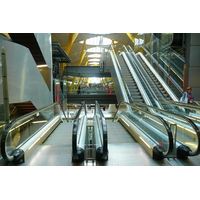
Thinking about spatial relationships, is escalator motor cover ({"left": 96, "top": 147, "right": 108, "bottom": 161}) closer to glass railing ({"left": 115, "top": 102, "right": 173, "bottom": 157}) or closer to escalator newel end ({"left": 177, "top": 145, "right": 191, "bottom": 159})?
glass railing ({"left": 115, "top": 102, "right": 173, "bottom": 157})

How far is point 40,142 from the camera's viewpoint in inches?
192

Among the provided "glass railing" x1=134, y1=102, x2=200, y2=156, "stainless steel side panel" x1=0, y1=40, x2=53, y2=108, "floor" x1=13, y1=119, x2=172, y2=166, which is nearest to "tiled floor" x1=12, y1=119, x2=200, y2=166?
"floor" x1=13, y1=119, x2=172, y2=166

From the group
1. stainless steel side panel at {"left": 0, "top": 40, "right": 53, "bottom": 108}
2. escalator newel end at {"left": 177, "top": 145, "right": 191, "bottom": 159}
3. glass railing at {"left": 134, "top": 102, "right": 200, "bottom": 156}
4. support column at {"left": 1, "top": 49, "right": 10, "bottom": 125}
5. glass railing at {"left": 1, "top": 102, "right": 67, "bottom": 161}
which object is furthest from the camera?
stainless steel side panel at {"left": 0, "top": 40, "right": 53, "bottom": 108}

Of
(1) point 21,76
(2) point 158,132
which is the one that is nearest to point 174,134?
(2) point 158,132

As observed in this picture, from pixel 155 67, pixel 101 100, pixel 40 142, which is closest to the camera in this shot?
pixel 40 142

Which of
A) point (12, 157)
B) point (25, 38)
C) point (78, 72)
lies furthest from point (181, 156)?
point (78, 72)

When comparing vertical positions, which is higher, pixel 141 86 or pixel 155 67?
pixel 155 67

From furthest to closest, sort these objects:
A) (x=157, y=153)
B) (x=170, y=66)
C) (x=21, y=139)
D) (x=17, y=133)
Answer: (x=170, y=66) → (x=21, y=139) → (x=17, y=133) → (x=157, y=153)

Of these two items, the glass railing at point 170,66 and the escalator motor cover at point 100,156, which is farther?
the glass railing at point 170,66

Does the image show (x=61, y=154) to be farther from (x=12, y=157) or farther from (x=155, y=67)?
(x=155, y=67)

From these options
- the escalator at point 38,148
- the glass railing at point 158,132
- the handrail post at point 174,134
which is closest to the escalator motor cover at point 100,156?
the escalator at point 38,148

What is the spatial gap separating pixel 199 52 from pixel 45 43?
30.1 ft

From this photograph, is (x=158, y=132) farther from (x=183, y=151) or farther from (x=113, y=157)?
(x=113, y=157)

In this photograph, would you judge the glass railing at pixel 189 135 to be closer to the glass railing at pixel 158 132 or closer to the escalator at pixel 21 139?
the glass railing at pixel 158 132
